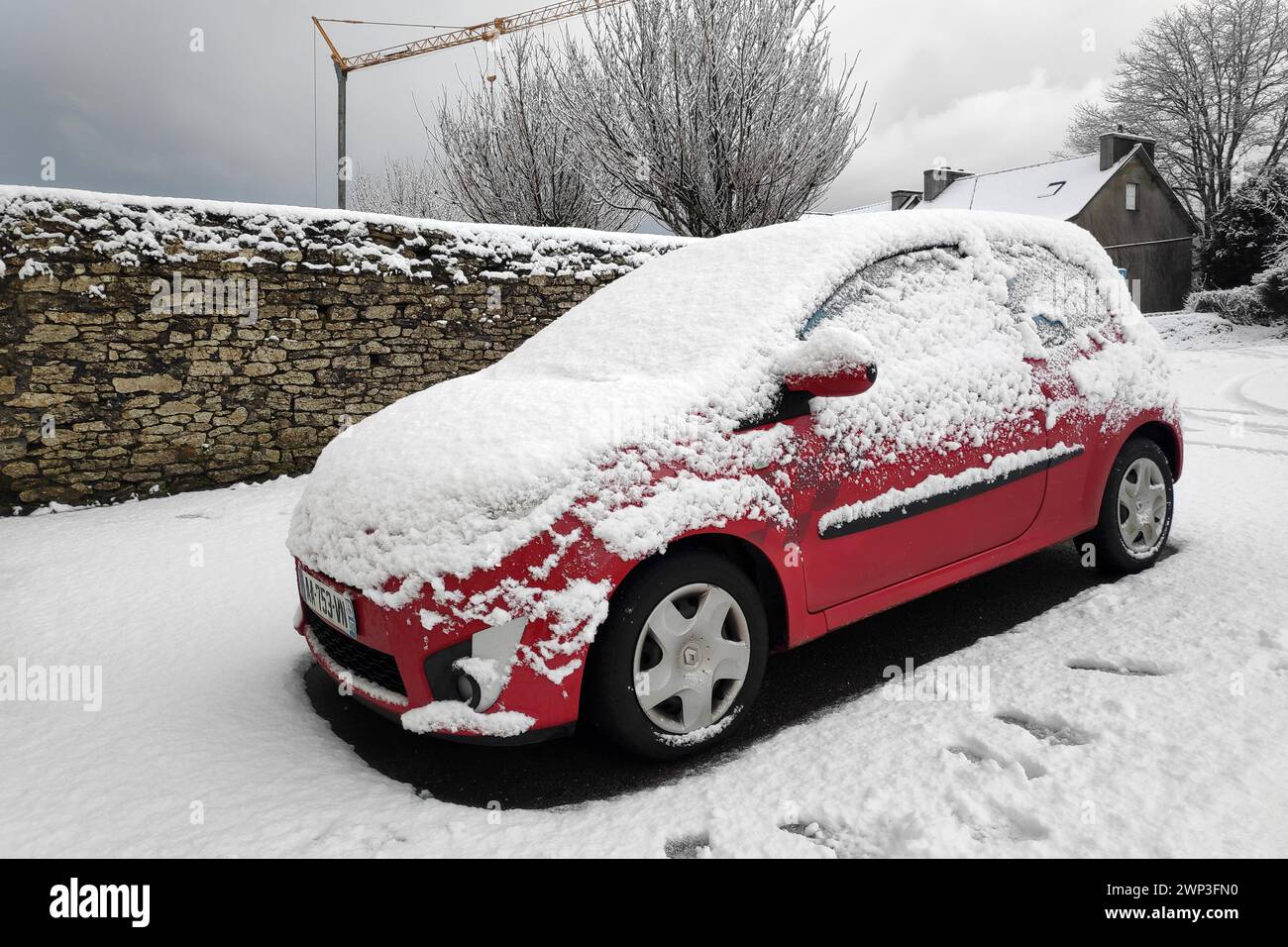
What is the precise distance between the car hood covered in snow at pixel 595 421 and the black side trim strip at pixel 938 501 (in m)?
0.33

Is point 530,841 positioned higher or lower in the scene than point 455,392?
lower

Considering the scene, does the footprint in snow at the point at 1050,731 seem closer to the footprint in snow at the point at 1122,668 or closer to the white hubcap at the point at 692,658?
the footprint in snow at the point at 1122,668

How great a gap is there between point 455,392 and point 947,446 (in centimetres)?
175

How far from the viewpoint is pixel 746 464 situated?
8.16ft

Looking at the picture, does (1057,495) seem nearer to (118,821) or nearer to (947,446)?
(947,446)

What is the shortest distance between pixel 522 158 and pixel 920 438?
56.0 ft

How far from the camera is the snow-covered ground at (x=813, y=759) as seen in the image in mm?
2051

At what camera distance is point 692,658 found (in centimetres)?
241

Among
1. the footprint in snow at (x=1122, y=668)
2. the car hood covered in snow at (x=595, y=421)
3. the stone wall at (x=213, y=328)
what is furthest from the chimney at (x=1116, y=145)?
the footprint in snow at (x=1122, y=668)

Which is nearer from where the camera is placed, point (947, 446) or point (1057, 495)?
point (947, 446)

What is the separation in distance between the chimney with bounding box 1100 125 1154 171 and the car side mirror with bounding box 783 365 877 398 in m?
34.7

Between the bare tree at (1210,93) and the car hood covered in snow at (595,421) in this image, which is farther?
the bare tree at (1210,93)

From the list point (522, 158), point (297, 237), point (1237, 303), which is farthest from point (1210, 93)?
point (297, 237)
